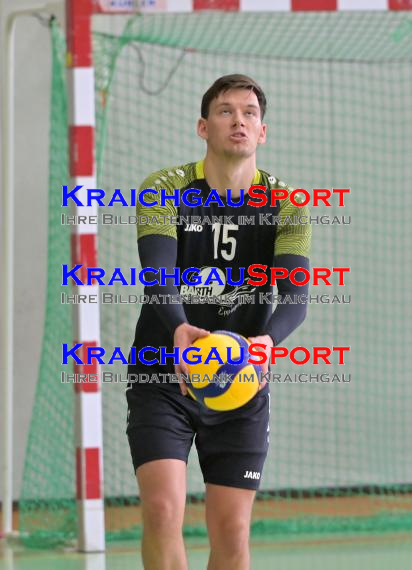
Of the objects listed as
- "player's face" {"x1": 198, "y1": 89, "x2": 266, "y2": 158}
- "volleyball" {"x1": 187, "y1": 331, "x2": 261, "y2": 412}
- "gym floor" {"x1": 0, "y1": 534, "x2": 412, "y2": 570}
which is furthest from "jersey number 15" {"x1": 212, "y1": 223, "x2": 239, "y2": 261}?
"gym floor" {"x1": 0, "y1": 534, "x2": 412, "y2": 570}

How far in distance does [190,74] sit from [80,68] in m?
1.61

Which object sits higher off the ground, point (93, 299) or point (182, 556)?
point (93, 299)

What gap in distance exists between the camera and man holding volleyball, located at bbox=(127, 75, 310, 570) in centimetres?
313

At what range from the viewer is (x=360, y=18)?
244 inches

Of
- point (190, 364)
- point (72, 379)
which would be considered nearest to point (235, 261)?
point (190, 364)

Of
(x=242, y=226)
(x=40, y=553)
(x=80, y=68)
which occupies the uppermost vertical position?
(x=80, y=68)

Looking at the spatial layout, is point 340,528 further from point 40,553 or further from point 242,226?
point 242,226

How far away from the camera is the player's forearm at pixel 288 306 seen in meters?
3.26

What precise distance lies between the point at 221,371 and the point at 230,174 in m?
0.68

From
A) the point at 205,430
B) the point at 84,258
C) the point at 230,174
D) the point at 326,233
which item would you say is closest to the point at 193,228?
the point at 230,174

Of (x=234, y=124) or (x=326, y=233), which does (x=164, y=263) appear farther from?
(x=326, y=233)

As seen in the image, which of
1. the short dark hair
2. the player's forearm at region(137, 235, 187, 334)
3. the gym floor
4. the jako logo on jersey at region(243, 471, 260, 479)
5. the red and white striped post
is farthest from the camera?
the red and white striped post

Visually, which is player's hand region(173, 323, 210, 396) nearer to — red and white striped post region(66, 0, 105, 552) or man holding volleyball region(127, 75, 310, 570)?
man holding volleyball region(127, 75, 310, 570)

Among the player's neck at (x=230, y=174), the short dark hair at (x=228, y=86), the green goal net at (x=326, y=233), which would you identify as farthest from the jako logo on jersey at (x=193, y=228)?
the green goal net at (x=326, y=233)
